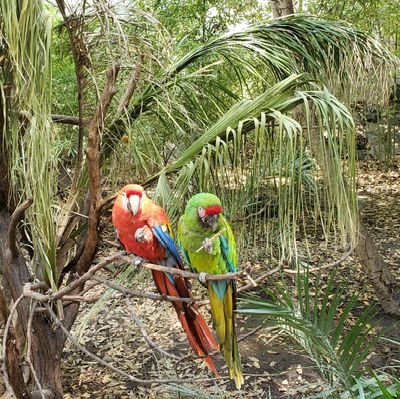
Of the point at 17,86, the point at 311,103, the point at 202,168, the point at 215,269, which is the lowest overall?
the point at 215,269

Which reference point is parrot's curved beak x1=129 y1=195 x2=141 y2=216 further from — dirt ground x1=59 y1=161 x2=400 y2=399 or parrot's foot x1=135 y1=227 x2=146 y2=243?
dirt ground x1=59 y1=161 x2=400 y2=399

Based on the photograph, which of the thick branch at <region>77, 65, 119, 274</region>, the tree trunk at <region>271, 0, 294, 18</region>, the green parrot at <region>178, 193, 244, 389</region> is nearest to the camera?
the green parrot at <region>178, 193, 244, 389</region>

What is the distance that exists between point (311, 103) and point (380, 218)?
3.01 m

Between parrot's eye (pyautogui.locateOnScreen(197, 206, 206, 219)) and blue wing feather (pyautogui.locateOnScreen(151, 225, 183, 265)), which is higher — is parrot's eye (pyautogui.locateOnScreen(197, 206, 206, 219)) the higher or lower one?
the higher one

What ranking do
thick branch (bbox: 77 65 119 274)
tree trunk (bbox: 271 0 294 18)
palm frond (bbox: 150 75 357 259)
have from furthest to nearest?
tree trunk (bbox: 271 0 294 18) < thick branch (bbox: 77 65 119 274) < palm frond (bbox: 150 75 357 259)

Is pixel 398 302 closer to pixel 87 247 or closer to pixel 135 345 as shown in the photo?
pixel 135 345

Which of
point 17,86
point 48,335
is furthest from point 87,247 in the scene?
point 17,86

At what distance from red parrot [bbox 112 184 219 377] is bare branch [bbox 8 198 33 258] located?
0.79ft

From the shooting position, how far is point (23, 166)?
1255 millimetres

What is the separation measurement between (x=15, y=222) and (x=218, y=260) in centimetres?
65

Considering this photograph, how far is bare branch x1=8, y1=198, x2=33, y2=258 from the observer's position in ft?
3.97

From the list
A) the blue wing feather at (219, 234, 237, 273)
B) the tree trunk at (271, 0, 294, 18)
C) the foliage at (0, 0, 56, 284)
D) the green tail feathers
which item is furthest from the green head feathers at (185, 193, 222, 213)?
the tree trunk at (271, 0, 294, 18)

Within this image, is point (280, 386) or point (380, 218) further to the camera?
point (380, 218)

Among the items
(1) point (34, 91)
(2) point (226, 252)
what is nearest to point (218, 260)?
(2) point (226, 252)
